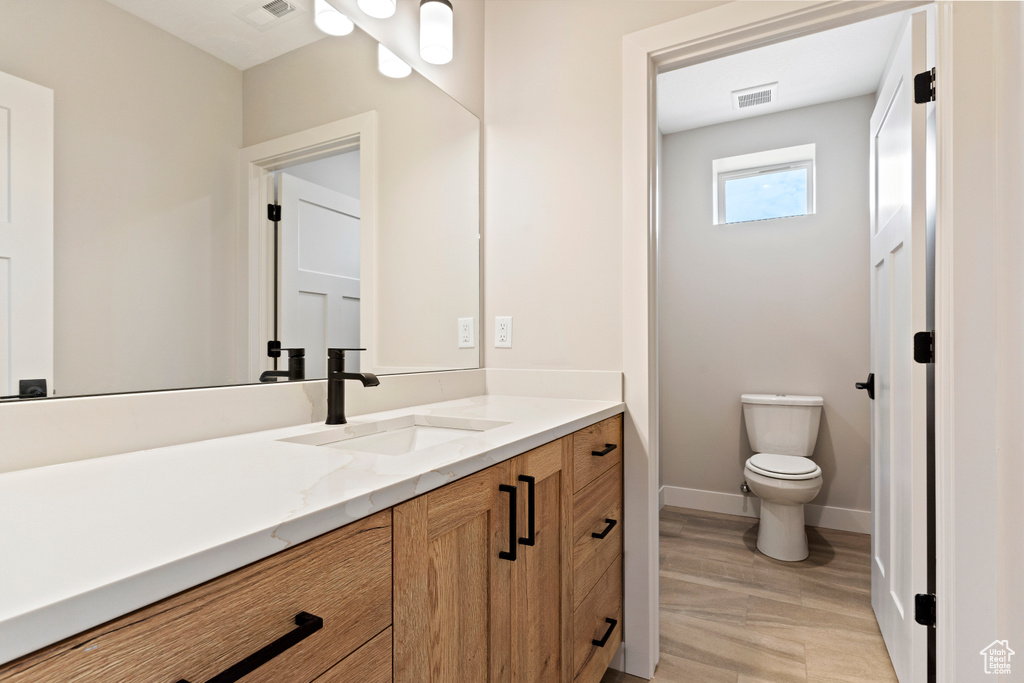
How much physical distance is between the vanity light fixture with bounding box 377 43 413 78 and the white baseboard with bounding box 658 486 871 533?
8.36 feet

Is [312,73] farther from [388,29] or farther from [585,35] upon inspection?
[585,35]

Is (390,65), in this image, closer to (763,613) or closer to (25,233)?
(25,233)

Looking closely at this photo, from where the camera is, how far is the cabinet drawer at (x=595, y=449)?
121 cm

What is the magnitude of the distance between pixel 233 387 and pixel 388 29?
1.12 meters

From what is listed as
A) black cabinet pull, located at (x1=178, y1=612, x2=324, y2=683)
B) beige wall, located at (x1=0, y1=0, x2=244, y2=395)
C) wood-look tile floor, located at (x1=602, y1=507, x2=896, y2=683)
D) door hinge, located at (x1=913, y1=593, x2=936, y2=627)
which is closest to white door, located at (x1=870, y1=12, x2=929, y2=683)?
door hinge, located at (x1=913, y1=593, x2=936, y2=627)

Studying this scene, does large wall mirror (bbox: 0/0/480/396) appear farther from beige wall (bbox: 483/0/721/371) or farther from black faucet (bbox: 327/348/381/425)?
beige wall (bbox: 483/0/721/371)

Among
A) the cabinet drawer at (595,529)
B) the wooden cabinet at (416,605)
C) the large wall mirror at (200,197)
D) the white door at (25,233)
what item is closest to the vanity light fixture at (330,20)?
the large wall mirror at (200,197)

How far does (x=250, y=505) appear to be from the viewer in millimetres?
546

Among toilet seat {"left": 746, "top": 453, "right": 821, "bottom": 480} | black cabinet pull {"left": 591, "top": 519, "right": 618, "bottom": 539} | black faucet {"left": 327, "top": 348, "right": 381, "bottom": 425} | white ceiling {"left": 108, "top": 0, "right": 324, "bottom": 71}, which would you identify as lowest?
toilet seat {"left": 746, "top": 453, "right": 821, "bottom": 480}

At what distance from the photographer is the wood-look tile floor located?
158 cm

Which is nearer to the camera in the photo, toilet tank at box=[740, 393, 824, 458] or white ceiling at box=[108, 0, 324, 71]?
white ceiling at box=[108, 0, 324, 71]

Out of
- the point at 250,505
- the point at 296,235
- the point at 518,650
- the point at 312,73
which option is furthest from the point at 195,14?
the point at 518,650

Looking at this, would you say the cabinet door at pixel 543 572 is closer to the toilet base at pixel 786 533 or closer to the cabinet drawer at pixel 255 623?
the cabinet drawer at pixel 255 623

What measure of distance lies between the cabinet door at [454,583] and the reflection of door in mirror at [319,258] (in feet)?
1.98
